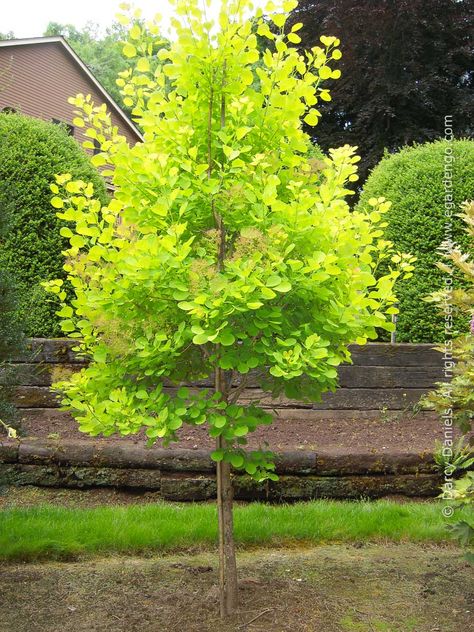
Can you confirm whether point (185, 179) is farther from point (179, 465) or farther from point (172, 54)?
point (179, 465)

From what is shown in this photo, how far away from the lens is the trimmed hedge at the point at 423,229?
7.25 m

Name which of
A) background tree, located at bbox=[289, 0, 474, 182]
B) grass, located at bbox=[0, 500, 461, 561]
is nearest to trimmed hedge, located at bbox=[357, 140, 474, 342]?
grass, located at bbox=[0, 500, 461, 561]

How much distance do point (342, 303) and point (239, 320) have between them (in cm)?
46

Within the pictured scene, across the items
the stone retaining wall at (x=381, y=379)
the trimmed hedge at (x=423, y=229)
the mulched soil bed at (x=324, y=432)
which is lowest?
the mulched soil bed at (x=324, y=432)

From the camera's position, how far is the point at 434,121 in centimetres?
1588

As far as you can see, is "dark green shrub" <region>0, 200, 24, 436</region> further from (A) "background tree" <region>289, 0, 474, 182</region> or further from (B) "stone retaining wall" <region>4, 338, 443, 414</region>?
(A) "background tree" <region>289, 0, 474, 182</region>

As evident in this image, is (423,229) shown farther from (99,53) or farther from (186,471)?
(99,53)

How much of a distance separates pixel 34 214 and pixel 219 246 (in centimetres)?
394

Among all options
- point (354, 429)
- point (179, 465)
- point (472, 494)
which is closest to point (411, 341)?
point (354, 429)

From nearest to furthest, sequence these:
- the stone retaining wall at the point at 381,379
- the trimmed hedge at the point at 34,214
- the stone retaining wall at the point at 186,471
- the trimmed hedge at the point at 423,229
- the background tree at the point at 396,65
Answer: the stone retaining wall at the point at 186,471 → the trimmed hedge at the point at 34,214 → the stone retaining wall at the point at 381,379 → the trimmed hedge at the point at 423,229 → the background tree at the point at 396,65

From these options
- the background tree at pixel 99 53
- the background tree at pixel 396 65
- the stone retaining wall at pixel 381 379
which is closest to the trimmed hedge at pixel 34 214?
the stone retaining wall at pixel 381 379

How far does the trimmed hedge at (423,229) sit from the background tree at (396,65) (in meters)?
7.69

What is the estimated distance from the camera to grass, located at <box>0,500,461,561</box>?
14.1 ft

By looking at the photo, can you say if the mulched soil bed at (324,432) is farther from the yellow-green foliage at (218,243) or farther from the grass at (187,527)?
the yellow-green foliage at (218,243)
